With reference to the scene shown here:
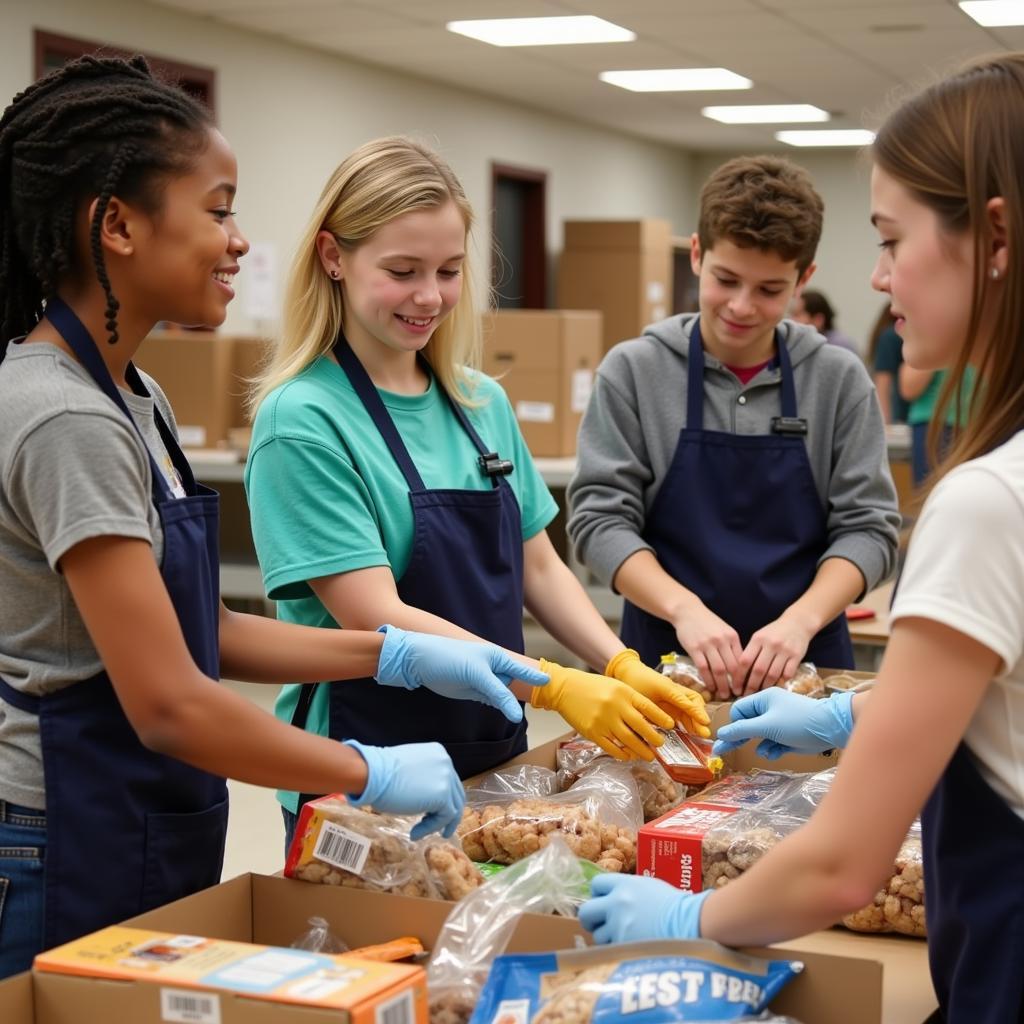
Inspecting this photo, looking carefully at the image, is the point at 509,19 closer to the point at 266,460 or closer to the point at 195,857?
the point at 266,460

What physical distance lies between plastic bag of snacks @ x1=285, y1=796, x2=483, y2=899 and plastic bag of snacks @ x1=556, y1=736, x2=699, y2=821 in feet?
1.12

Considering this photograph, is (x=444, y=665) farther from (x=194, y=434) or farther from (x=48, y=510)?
(x=194, y=434)

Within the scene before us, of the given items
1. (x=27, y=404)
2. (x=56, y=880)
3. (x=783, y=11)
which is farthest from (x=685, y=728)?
(x=783, y=11)

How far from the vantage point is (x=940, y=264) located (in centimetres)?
102

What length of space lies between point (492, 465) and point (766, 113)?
892 cm

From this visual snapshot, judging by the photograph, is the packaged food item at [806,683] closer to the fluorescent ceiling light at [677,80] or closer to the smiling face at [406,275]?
the smiling face at [406,275]

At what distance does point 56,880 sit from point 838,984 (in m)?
0.67

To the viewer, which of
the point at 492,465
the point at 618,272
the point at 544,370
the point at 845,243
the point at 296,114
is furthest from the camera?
the point at 845,243

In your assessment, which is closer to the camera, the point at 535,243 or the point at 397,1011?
the point at 397,1011

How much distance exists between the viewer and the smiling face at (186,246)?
1.25 meters

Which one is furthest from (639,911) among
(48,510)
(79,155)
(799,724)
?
(79,155)

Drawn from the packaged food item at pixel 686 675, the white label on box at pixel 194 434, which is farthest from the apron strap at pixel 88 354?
the white label on box at pixel 194 434

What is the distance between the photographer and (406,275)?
177cm

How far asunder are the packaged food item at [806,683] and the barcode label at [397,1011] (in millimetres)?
1008
